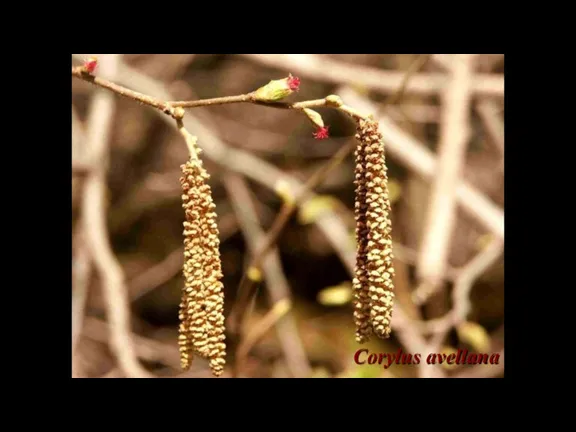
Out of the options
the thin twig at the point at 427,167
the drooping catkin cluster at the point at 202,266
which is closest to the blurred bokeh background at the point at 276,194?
the thin twig at the point at 427,167

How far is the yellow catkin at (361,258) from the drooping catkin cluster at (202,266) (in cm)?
19

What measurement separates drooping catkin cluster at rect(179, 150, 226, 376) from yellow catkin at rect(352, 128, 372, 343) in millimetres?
186

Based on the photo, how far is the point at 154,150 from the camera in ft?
10.6

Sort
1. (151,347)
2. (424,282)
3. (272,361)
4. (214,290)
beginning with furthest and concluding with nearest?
1. (272,361)
2. (151,347)
3. (424,282)
4. (214,290)

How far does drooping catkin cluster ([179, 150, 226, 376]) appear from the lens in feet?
2.94

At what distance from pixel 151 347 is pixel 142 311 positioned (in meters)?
0.50

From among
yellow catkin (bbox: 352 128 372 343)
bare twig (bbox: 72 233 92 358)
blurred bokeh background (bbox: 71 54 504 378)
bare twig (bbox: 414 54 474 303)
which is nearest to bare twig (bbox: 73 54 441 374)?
blurred bokeh background (bbox: 71 54 504 378)

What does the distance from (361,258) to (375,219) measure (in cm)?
7

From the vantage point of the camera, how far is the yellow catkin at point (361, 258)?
2.82 feet

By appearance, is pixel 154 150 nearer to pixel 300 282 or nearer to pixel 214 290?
pixel 300 282

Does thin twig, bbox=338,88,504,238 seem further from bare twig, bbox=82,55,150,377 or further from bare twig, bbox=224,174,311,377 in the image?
bare twig, bbox=82,55,150,377

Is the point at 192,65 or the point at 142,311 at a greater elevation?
the point at 192,65

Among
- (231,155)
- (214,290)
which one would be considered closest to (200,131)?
(231,155)

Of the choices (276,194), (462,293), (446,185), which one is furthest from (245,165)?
(462,293)
